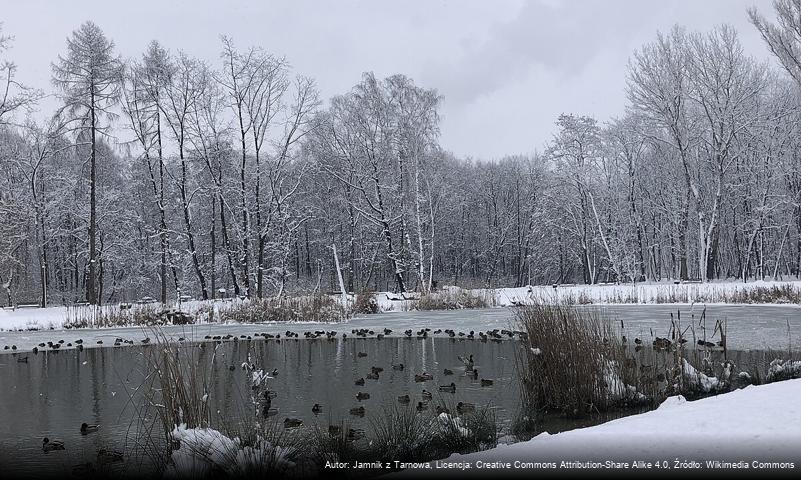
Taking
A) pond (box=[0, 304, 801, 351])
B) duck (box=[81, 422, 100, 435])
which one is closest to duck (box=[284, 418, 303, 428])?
duck (box=[81, 422, 100, 435])

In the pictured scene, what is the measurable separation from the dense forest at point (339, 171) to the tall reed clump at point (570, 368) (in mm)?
13830

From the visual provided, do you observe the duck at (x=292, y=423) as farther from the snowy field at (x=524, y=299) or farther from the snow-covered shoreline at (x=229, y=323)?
the snowy field at (x=524, y=299)

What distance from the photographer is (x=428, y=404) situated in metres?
6.46

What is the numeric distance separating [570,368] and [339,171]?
29.3 metres

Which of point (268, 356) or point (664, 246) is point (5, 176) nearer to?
point (268, 356)

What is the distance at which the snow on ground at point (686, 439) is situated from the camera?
360cm

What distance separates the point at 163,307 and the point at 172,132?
37.7ft

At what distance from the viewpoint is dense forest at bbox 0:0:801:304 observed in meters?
26.7

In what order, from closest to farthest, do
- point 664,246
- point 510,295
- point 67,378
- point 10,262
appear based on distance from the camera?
point 67,378 → point 510,295 → point 10,262 → point 664,246

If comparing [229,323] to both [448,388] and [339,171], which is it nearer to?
[448,388]

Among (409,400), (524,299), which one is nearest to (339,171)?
(524,299)

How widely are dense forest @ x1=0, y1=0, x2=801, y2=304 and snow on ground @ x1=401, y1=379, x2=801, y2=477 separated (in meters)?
15.8

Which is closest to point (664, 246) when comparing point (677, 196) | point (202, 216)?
point (677, 196)

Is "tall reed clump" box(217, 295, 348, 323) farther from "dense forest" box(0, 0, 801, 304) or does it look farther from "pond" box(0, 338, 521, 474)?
"pond" box(0, 338, 521, 474)
